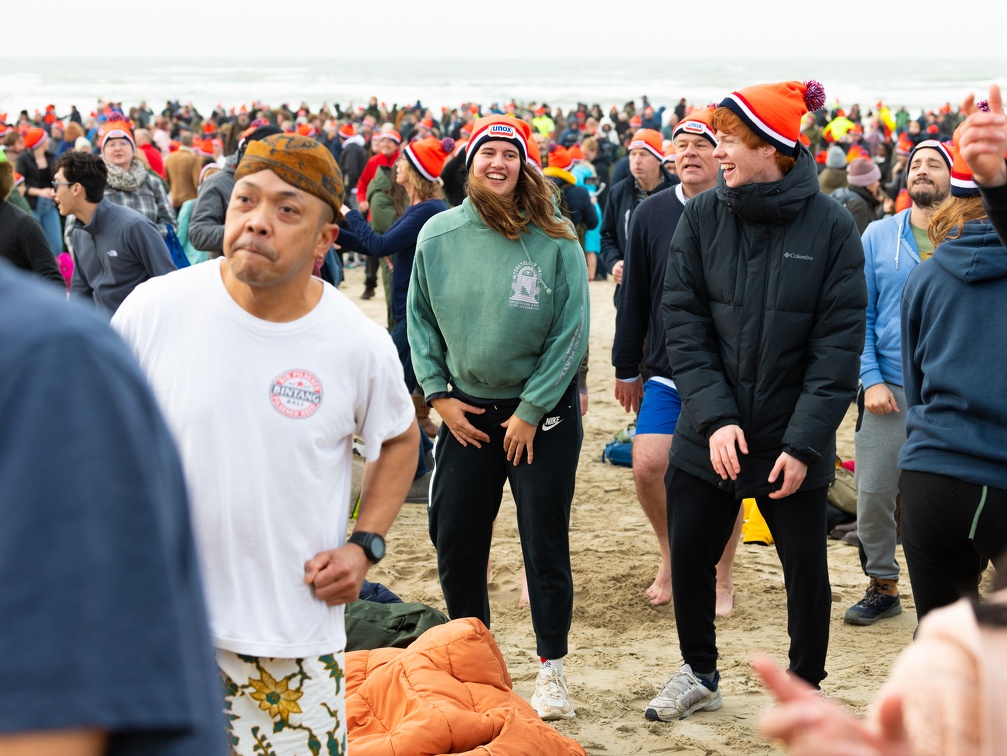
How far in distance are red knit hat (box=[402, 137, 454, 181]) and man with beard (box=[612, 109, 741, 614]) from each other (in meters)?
1.79

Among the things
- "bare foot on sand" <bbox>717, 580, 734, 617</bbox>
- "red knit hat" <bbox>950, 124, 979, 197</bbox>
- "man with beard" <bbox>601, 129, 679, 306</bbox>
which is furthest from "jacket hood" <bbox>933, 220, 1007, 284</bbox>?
"man with beard" <bbox>601, 129, 679, 306</bbox>

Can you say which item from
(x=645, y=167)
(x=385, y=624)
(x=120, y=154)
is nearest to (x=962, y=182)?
(x=385, y=624)

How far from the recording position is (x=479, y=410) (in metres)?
4.25

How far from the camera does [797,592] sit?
4.01 metres

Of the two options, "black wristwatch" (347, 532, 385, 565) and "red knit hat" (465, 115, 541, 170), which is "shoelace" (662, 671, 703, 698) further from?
"red knit hat" (465, 115, 541, 170)

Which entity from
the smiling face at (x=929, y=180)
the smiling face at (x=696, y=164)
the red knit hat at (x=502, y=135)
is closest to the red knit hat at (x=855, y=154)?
the smiling face at (x=929, y=180)

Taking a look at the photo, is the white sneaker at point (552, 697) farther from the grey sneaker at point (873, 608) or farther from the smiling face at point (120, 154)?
the smiling face at point (120, 154)

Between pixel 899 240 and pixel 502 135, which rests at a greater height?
pixel 502 135

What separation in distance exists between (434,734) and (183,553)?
2.65m

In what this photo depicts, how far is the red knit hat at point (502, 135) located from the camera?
4324mm

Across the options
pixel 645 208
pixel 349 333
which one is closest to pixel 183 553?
pixel 349 333

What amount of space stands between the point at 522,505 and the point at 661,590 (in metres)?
1.51

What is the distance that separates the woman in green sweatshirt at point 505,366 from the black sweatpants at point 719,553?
1.48 ft

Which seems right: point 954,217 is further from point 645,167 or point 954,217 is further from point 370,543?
point 645,167
